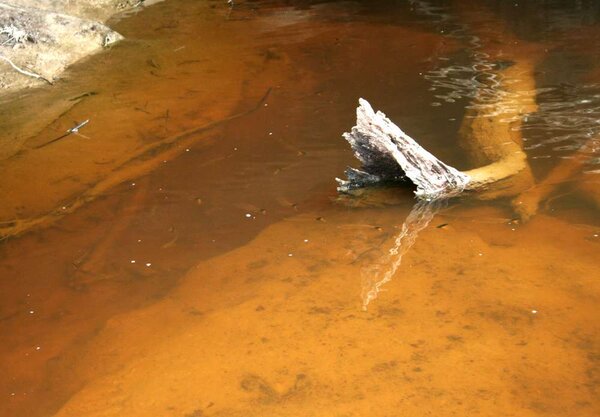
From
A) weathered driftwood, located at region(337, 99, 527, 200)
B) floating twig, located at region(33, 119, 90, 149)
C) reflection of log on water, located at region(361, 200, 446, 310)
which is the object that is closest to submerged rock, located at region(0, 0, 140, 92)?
floating twig, located at region(33, 119, 90, 149)

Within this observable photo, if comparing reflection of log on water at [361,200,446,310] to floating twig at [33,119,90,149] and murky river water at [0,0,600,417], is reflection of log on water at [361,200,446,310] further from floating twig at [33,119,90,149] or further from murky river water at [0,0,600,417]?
floating twig at [33,119,90,149]

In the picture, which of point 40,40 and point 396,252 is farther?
point 40,40

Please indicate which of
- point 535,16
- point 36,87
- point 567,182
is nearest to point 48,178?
point 36,87

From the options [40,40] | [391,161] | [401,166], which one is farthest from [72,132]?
[401,166]

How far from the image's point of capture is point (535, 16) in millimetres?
8664

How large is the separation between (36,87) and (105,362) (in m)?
4.56

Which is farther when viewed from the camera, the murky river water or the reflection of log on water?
the reflection of log on water

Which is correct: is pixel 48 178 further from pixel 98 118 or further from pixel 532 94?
pixel 532 94

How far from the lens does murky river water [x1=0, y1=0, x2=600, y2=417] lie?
11.1 ft

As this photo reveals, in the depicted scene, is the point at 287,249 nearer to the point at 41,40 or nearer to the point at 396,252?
the point at 396,252

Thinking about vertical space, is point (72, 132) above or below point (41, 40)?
below

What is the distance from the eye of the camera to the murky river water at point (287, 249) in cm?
339

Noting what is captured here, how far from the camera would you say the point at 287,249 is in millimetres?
4426

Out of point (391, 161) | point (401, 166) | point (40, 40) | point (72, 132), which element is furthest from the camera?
point (40, 40)
